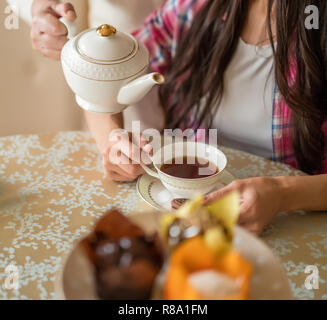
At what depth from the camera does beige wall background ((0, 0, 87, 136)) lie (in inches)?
73.1

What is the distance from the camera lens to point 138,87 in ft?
3.14

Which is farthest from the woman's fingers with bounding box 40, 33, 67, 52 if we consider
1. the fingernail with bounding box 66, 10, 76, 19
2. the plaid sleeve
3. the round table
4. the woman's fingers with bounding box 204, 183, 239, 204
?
the woman's fingers with bounding box 204, 183, 239, 204

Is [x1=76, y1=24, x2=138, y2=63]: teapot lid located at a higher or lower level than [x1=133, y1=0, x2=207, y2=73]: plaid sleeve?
higher

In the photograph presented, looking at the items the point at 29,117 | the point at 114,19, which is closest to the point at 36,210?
the point at 114,19

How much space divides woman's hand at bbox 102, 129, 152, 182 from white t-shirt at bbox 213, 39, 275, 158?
439 mm

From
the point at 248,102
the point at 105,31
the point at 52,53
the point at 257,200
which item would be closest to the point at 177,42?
the point at 248,102

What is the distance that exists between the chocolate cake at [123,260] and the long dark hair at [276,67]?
30.9 inches

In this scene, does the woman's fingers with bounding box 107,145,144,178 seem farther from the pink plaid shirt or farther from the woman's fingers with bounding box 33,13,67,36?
the pink plaid shirt

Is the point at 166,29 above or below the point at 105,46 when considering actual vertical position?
below

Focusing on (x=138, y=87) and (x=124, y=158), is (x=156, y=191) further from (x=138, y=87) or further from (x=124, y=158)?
(x=138, y=87)

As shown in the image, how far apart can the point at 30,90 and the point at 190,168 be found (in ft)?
3.90

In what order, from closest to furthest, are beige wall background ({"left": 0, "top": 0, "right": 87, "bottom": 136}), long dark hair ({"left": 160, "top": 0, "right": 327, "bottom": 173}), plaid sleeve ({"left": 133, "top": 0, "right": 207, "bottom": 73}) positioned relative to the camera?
long dark hair ({"left": 160, "top": 0, "right": 327, "bottom": 173}) → plaid sleeve ({"left": 133, "top": 0, "right": 207, "bottom": 73}) → beige wall background ({"left": 0, "top": 0, "right": 87, "bottom": 136})

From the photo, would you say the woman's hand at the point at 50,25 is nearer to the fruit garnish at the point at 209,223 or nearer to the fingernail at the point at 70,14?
the fingernail at the point at 70,14
